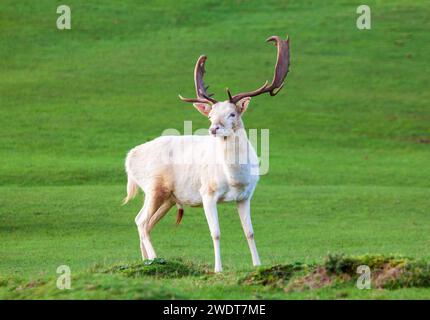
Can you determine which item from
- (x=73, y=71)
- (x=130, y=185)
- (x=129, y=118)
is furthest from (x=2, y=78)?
(x=130, y=185)

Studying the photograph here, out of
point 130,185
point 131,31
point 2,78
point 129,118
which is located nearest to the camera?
point 130,185

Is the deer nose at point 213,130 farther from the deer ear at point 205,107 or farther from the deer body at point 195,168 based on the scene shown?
the deer ear at point 205,107

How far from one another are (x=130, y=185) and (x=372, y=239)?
7.53m

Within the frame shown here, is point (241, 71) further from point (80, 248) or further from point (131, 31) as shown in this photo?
point (80, 248)

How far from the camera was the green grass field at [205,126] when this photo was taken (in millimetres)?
18922

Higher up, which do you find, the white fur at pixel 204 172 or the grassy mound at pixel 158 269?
the white fur at pixel 204 172

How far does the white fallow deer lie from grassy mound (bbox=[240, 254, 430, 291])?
5.84ft

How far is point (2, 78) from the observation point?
40.9 m

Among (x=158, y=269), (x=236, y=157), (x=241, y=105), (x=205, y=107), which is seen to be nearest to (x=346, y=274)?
(x=158, y=269)

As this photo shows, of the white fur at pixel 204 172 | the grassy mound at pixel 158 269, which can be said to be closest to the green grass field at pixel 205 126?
the grassy mound at pixel 158 269

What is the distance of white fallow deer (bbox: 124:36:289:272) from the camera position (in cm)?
1361

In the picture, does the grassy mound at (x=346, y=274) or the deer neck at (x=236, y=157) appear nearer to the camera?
the grassy mound at (x=346, y=274)

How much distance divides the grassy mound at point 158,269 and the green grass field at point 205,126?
1.21 ft
